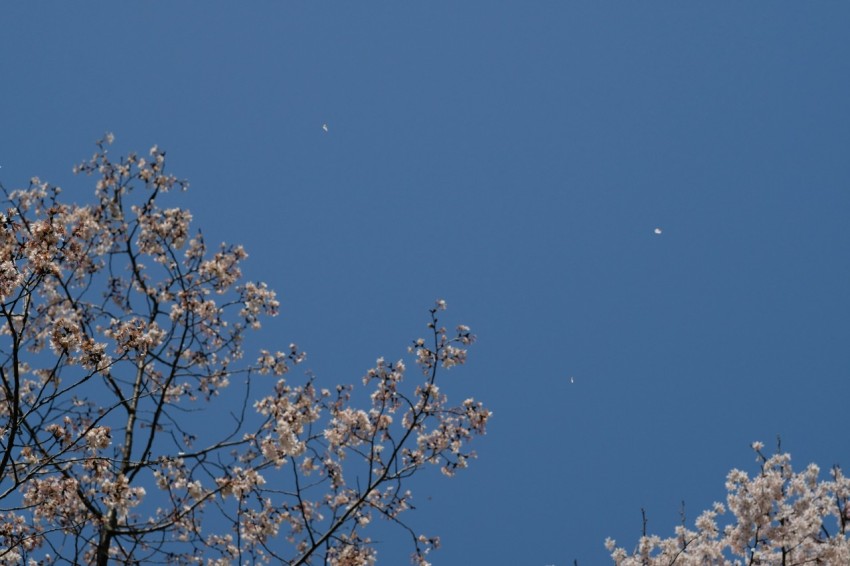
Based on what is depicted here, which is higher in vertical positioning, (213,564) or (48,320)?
(48,320)

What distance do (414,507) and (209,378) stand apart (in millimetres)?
4291

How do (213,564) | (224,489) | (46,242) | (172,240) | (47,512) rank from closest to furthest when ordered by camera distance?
1. (46,242)
2. (47,512)
3. (224,489)
4. (213,564)
5. (172,240)

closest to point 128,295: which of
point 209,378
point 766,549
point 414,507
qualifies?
point 209,378

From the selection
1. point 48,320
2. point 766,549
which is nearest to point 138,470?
point 48,320

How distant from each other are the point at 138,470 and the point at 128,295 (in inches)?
154

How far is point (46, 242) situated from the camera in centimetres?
569

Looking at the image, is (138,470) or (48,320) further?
(48,320)

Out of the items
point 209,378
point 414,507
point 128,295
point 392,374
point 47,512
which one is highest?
point 128,295

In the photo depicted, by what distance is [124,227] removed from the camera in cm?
1192

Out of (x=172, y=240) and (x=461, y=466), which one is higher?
(x=172, y=240)

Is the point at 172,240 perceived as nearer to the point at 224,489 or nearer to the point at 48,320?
the point at 48,320

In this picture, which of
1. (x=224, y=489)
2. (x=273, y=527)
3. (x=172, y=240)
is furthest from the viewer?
(x=172, y=240)

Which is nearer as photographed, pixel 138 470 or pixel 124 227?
pixel 138 470

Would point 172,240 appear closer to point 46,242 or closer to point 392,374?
point 392,374
